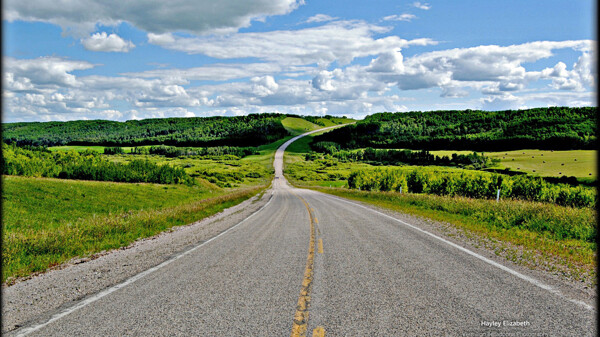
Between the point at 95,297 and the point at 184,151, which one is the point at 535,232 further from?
the point at 184,151

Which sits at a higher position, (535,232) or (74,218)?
(535,232)

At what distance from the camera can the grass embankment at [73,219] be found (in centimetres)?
963

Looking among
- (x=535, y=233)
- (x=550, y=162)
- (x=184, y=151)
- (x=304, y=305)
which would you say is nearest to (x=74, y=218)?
(x=304, y=305)

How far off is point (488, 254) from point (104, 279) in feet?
30.4

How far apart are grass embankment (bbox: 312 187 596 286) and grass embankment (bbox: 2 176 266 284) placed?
1194 centimetres

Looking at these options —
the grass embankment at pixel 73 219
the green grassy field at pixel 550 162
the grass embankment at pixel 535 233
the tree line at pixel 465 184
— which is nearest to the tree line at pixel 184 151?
the tree line at pixel 465 184

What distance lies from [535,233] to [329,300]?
1057 cm

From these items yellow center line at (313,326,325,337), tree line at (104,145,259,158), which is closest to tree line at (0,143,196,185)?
yellow center line at (313,326,325,337)

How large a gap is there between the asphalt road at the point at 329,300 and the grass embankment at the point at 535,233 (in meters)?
1.34

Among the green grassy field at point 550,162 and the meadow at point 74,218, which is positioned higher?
the green grassy field at point 550,162

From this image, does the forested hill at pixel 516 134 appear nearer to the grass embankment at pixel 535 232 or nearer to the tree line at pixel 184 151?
the tree line at pixel 184 151

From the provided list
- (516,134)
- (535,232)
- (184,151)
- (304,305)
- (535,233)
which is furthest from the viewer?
(184,151)

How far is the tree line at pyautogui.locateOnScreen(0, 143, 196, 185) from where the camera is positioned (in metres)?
38.2

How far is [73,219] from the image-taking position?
841 inches
